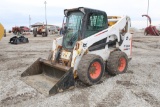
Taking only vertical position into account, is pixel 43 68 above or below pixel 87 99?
above

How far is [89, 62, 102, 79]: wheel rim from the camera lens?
20.8ft

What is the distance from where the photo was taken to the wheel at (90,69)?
604cm

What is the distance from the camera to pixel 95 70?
6.46 meters

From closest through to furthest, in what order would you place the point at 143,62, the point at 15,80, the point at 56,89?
the point at 56,89
the point at 15,80
the point at 143,62

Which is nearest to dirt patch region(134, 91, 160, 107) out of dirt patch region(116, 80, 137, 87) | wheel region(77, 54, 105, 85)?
dirt patch region(116, 80, 137, 87)

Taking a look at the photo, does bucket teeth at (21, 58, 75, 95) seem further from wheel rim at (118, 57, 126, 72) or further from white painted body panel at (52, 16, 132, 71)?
wheel rim at (118, 57, 126, 72)

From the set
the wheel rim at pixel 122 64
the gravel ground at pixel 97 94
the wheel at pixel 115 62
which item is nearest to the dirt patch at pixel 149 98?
the gravel ground at pixel 97 94

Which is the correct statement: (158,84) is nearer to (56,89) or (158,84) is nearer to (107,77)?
(107,77)

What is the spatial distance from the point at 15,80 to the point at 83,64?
7.87 feet

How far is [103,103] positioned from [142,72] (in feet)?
11.3

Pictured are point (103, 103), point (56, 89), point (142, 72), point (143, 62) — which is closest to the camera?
point (103, 103)

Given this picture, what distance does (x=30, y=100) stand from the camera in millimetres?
5344

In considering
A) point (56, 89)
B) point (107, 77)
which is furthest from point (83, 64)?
point (107, 77)

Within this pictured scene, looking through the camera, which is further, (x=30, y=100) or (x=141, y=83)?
(x=141, y=83)
